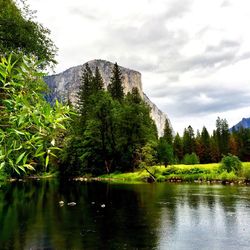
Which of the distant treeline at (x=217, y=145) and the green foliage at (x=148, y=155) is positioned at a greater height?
the distant treeline at (x=217, y=145)

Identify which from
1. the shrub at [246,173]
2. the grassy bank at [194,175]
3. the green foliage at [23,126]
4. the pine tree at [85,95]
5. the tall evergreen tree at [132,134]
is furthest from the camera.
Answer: the pine tree at [85,95]

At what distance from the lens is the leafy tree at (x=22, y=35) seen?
19.2 metres

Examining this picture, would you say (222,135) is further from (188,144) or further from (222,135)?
(188,144)

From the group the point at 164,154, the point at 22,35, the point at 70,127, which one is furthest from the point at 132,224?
the point at 164,154

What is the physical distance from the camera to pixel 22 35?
64.6 ft


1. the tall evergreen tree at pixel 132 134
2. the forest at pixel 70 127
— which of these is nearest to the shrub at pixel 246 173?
the forest at pixel 70 127

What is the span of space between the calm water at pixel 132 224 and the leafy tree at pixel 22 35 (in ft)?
31.7

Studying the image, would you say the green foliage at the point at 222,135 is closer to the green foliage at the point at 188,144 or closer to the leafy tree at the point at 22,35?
the green foliage at the point at 188,144

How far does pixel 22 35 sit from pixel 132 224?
42.5 feet

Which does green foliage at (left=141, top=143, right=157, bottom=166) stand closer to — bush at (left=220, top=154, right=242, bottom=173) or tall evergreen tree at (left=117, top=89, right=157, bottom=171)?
tall evergreen tree at (left=117, top=89, right=157, bottom=171)

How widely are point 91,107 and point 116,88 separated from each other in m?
12.7

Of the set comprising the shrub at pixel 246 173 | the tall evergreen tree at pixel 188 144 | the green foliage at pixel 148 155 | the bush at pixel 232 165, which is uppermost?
the tall evergreen tree at pixel 188 144

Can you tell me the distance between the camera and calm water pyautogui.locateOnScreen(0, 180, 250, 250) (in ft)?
56.9

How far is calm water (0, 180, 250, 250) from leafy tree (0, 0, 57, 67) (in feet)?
31.7
